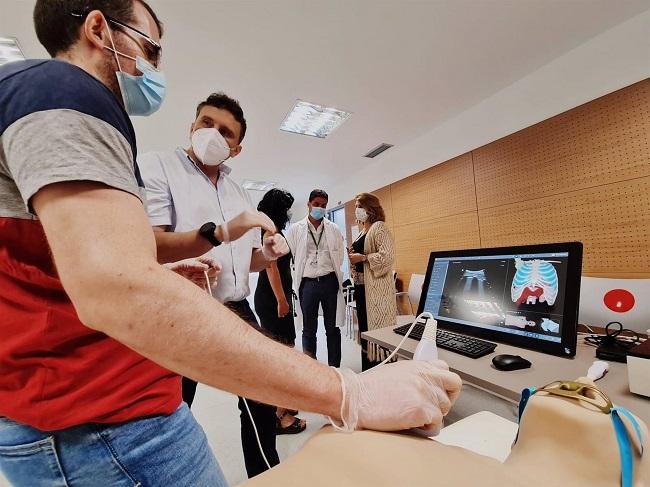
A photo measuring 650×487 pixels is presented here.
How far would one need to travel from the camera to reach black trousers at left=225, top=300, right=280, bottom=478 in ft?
4.20

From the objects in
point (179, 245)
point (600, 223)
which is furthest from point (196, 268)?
point (600, 223)

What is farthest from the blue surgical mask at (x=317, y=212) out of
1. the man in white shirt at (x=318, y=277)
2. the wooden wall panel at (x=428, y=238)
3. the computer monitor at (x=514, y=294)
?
the wooden wall panel at (x=428, y=238)

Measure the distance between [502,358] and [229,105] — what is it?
148cm

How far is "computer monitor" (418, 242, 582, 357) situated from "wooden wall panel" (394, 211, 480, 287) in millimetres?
2278

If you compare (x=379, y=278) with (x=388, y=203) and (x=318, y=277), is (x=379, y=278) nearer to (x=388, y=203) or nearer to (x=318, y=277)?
(x=318, y=277)

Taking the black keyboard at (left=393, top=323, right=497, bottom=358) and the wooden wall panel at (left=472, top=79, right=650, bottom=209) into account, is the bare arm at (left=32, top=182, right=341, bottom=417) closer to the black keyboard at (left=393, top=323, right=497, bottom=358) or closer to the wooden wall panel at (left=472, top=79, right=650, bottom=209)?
the black keyboard at (left=393, top=323, right=497, bottom=358)

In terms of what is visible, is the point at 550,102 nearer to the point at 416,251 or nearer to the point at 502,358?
the point at 416,251

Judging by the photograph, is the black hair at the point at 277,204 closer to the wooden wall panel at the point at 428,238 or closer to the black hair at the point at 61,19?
the black hair at the point at 61,19

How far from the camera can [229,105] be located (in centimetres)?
134

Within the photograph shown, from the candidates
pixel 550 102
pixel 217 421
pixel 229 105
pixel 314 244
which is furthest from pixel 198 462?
pixel 550 102

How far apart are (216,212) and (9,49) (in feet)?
7.90

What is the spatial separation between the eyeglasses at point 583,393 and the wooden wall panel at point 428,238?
3.21m

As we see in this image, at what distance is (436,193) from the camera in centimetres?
387

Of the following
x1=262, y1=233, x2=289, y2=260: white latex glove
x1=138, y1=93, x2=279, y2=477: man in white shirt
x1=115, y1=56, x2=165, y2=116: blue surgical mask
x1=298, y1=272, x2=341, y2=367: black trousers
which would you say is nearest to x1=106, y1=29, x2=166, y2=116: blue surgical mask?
x1=115, y1=56, x2=165, y2=116: blue surgical mask
